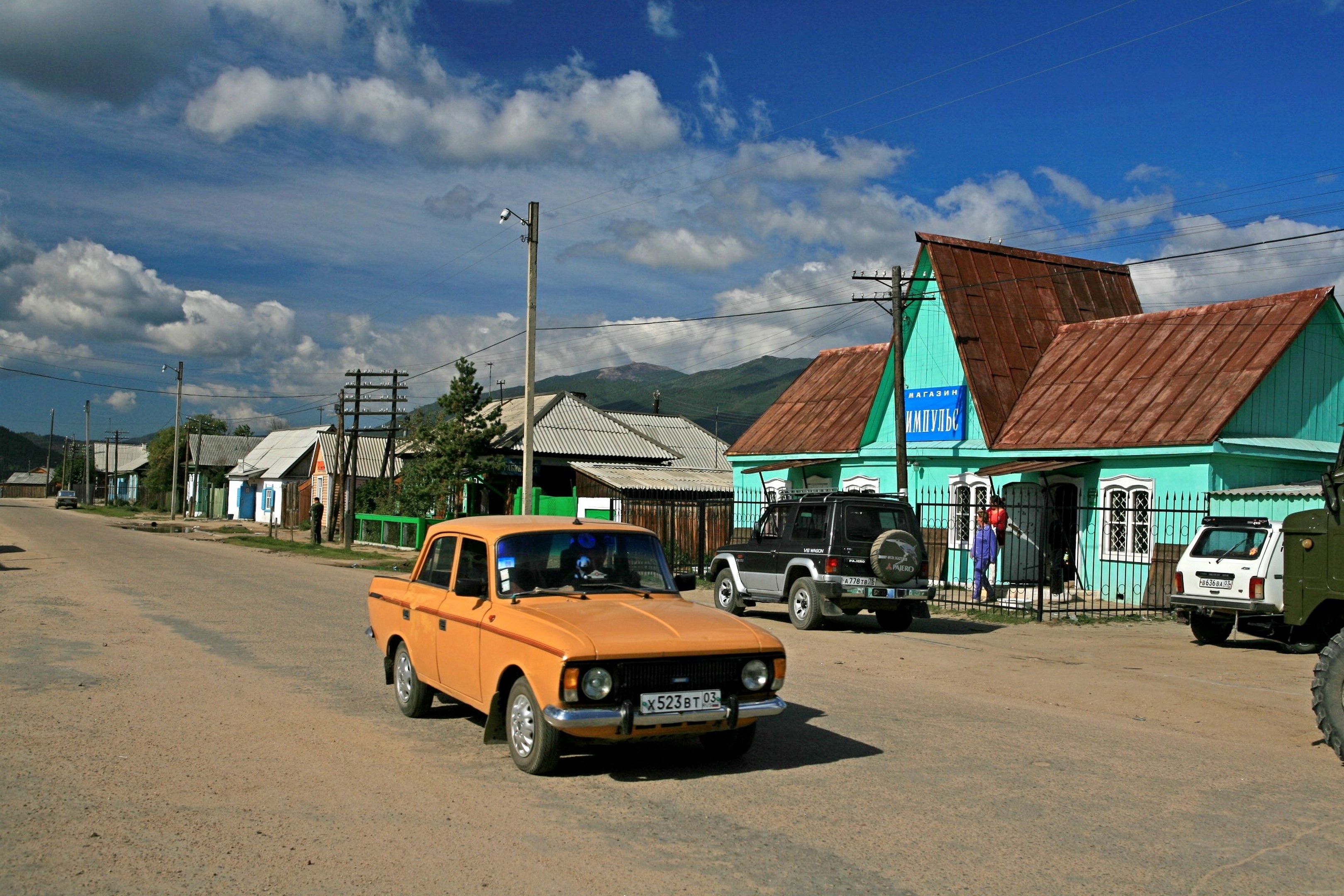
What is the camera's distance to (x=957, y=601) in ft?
67.8

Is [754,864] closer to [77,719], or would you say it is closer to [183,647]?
[77,719]

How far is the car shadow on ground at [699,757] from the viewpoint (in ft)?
22.8

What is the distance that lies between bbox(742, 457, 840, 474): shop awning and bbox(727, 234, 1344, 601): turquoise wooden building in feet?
0.23

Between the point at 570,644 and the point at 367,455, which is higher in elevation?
the point at 367,455

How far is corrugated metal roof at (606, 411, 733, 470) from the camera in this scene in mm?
47500

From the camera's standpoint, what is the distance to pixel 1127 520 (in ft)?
71.8

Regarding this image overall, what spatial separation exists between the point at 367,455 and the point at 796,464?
1524 inches

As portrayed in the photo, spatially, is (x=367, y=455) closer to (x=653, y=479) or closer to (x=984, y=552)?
(x=653, y=479)

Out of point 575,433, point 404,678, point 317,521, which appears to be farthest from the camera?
point 575,433

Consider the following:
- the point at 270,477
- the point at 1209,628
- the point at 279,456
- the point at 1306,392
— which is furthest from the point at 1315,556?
the point at 279,456

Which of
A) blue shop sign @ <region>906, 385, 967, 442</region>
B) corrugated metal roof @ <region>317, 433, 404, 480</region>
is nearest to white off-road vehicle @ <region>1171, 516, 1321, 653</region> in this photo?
blue shop sign @ <region>906, 385, 967, 442</region>

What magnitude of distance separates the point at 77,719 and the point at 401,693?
7.99 feet

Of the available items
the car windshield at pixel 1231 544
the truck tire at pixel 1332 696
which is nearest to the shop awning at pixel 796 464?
the car windshield at pixel 1231 544

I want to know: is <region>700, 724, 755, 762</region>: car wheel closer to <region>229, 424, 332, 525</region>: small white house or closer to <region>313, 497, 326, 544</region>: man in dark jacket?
<region>313, 497, 326, 544</region>: man in dark jacket
